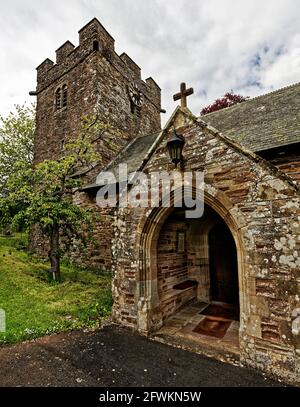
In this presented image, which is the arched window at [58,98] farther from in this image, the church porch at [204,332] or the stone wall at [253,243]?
the church porch at [204,332]

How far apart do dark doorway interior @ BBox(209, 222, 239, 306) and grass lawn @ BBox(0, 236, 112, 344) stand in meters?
3.39

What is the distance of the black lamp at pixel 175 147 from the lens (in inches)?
183

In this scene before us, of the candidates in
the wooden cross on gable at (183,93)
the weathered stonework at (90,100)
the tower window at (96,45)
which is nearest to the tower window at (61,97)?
the weathered stonework at (90,100)

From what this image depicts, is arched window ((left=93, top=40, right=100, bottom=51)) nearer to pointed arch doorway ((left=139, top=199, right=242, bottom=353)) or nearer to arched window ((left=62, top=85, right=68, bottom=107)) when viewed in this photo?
arched window ((left=62, top=85, right=68, bottom=107))

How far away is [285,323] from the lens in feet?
11.1

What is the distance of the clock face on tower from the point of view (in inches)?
591

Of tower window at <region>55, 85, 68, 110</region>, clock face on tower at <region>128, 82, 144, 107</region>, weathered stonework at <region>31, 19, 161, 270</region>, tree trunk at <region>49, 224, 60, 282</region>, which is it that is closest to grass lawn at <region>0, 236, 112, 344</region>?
tree trunk at <region>49, 224, 60, 282</region>

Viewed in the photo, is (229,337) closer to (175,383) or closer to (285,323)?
(285,323)

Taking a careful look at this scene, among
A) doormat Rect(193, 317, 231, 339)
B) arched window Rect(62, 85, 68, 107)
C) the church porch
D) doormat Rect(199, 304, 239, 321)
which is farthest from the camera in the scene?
arched window Rect(62, 85, 68, 107)

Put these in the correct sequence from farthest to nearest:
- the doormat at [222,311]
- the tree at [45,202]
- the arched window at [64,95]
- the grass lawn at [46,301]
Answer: the arched window at [64,95], the tree at [45,202], the doormat at [222,311], the grass lawn at [46,301]

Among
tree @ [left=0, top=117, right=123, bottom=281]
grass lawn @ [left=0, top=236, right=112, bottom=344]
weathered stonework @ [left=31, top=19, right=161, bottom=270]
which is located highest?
weathered stonework @ [left=31, top=19, right=161, bottom=270]

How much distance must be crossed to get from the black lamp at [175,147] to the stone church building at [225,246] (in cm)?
10

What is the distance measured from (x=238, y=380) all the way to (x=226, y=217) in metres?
2.47

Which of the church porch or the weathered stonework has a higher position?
the weathered stonework
